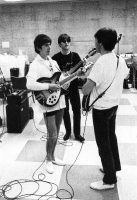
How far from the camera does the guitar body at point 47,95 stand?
2447mm

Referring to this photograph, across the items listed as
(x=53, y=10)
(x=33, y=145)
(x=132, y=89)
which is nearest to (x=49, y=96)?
(x=33, y=145)

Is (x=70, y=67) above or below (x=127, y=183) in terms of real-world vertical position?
above

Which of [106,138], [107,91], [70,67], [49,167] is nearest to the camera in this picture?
[107,91]

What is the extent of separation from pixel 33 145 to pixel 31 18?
4.94m

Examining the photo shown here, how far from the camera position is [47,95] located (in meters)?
2.48

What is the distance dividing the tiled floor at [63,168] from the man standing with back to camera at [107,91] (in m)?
0.16

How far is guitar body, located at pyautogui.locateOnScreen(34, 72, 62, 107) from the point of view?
8.03 ft

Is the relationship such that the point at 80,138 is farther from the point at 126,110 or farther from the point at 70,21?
the point at 70,21

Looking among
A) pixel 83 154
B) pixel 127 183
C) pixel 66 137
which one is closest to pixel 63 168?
pixel 83 154

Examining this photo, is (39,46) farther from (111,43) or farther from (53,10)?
(53,10)

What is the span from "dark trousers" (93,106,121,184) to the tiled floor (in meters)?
0.20

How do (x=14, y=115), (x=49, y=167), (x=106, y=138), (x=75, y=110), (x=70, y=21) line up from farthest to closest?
(x=70, y=21) < (x=14, y=115) < (x=75, y=110) < (x=49, y=167) < (x=106, y=138)

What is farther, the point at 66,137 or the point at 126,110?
the point at 126,110

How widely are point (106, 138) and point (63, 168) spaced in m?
0.77
